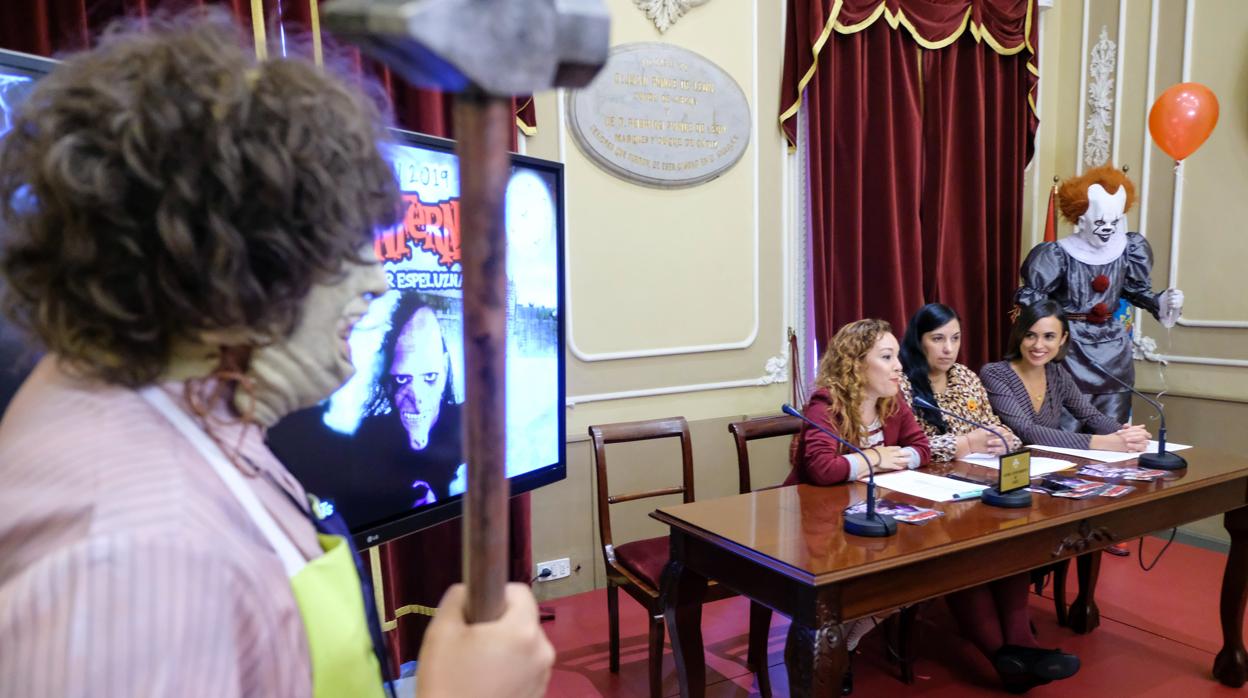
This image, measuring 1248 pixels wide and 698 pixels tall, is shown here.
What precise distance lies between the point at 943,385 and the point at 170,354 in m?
2.99

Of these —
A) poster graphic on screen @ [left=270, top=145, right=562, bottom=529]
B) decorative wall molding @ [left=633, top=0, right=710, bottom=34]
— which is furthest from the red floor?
decorative wall molding @ [left=633, top=0, right=710, bottom=34]

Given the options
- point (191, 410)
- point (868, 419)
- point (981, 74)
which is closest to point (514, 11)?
point (191, 410)

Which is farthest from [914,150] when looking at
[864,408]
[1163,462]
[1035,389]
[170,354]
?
[170,354]

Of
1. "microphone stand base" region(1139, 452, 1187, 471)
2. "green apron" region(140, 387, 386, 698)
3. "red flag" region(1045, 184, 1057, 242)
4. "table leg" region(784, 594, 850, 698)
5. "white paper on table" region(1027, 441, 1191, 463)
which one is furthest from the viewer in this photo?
"red flag" region(1045, 184, 1057, 242)

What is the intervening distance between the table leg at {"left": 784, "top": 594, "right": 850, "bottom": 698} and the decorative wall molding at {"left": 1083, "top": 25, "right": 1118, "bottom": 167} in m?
3.78

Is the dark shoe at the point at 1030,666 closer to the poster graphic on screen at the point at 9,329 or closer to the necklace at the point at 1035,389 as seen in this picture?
the necklace at the point at 1035,389

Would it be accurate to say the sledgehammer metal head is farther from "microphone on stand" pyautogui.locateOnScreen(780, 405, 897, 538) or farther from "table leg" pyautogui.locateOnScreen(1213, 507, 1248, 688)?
"table leg" pyautogui.locateOnScreen(1213, 507, 1248, 688)

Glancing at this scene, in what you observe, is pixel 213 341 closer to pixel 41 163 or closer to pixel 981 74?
pixel 41 163

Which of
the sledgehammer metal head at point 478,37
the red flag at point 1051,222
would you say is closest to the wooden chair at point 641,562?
the sledgehammer metal head at point 478,37

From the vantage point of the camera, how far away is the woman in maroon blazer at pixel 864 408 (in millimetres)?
2521

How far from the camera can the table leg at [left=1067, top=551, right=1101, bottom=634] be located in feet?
9.45

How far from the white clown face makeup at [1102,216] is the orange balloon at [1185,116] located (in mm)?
292

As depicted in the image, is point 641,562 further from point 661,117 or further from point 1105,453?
point 661,117

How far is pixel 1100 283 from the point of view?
375 centimetres
